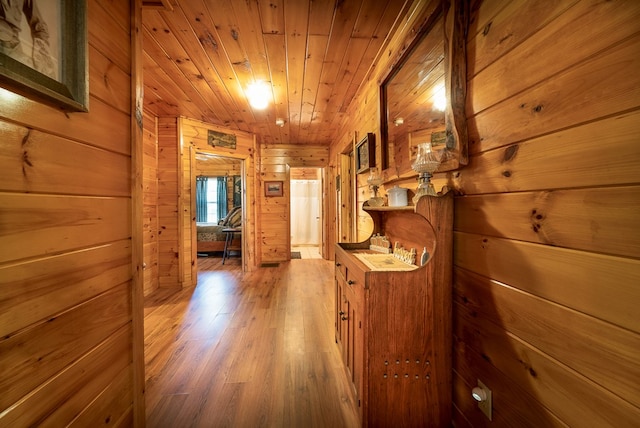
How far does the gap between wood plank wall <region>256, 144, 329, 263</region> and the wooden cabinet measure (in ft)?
12.3

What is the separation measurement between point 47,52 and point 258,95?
6.94ft

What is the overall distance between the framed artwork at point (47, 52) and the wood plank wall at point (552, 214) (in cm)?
152

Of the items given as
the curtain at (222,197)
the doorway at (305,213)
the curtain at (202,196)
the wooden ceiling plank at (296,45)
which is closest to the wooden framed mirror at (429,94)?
the wooden ceiling plank at (296,45)

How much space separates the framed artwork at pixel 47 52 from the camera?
61 cm

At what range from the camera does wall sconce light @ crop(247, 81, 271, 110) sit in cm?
241

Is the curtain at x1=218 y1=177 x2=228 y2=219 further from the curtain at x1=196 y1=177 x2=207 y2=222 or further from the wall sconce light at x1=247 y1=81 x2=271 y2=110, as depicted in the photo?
the wall sconce light at x1=247 y1=81 x2=271 y2=110

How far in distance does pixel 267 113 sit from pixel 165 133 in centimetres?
150

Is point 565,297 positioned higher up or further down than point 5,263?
further down

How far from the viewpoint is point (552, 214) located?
715 mm

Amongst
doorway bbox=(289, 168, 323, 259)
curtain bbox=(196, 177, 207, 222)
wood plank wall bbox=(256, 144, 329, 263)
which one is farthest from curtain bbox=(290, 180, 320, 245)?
curtain bbox=(196, 177, 207, 222)

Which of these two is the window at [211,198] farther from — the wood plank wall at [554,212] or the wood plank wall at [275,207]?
the wood plank wall at [554,212]

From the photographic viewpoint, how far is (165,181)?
3.28 m

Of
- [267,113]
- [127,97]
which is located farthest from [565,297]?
[267,113]

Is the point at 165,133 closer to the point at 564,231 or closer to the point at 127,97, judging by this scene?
the point at 127,97
